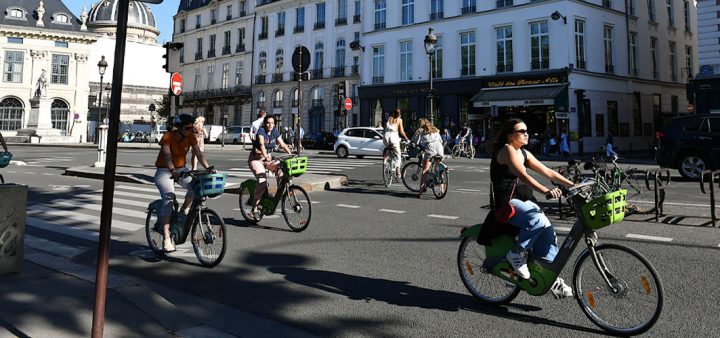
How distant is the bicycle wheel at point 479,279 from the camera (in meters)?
4.09

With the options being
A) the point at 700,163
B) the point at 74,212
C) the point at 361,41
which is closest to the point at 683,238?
the point at 700,163

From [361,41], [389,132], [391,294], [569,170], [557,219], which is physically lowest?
[391,294]

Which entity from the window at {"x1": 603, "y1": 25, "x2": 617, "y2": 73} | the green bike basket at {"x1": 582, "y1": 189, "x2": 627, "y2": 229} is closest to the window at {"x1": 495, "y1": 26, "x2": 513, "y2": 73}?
the window at {"x1": 603, "y1": 25, "x2": 617, "y2": 73}

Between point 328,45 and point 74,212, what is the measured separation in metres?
38.8

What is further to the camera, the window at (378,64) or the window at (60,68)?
the window at (60,68)

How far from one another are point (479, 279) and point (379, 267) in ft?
4.44

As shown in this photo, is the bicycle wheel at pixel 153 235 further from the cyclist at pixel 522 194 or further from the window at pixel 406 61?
the window at pixel 406 61

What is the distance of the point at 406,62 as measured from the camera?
122ft

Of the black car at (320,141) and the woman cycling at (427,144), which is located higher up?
the black car at (320,141)

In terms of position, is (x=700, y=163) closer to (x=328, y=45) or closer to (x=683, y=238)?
(x=683, y=238)

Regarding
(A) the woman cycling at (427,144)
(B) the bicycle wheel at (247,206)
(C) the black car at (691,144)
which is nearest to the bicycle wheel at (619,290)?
(B) the bicycle wheel at (247,206)

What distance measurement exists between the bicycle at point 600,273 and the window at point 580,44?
97.6 ft

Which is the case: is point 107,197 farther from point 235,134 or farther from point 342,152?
point 235,134

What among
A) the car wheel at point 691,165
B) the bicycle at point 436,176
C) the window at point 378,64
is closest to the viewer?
the bicycle at point 436,176
